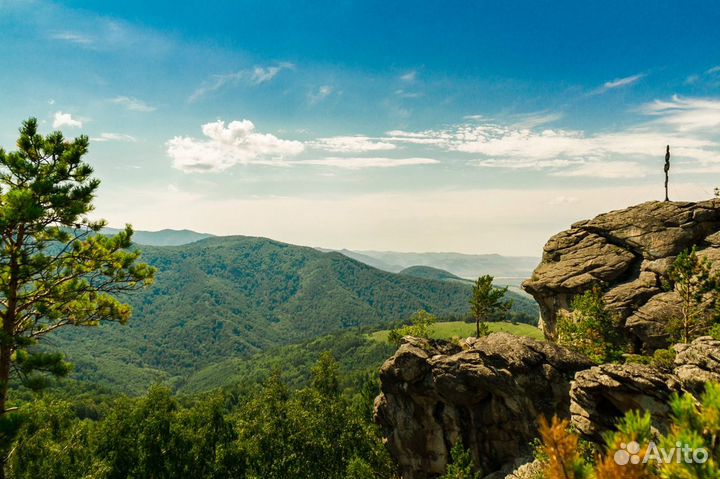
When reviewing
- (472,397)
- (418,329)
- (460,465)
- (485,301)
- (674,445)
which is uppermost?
(674,445)

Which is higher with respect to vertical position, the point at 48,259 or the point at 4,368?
the point at 48,259

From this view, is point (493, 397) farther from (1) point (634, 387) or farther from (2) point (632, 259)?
(2) point (632, 259)

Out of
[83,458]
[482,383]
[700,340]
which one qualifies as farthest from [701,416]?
[83,458]

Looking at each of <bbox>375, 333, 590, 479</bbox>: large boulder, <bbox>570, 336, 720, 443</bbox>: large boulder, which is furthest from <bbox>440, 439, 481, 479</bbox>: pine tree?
<bbox>570, 336, 720, 443</bbox>: large boulder

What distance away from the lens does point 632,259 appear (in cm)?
4569

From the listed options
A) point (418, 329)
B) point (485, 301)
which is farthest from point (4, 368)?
point (418, 329)

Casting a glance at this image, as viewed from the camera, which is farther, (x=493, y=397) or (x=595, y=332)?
(x=595, y=332)

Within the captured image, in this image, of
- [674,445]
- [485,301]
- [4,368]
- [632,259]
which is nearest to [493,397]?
[485,301]

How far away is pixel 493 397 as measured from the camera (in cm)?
4041

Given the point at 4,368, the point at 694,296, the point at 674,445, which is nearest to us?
the point at 674,445

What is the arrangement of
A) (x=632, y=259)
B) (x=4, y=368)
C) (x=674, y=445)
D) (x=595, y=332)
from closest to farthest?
(x=674, y=445)
(x=4, y=368)
(x=595, y=332)
(x=632, y=259)

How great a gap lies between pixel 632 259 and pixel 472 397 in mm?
26510

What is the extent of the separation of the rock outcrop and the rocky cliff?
31.6 ft

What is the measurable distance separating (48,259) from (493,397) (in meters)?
40.8
